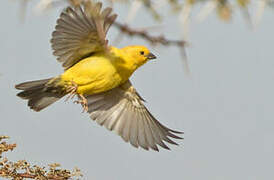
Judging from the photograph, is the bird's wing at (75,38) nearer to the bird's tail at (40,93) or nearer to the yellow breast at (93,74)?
the yellow breast at (93,74)

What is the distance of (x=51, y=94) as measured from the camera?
16.7 feet

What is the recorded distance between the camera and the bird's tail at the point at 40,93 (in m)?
4.89

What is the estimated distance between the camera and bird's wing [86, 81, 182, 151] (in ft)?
18.1

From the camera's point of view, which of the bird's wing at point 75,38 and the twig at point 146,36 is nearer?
the twig at point 146,36

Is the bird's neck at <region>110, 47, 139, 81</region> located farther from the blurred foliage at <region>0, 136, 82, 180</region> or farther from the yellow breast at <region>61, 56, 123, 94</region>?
the blurred foliage at <region>0, 136, 82, 180</region>

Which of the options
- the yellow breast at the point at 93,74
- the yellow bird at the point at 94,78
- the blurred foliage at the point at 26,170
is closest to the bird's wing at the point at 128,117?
the yellow bird at the point at 94,78

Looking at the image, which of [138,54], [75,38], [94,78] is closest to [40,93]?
[94,78]

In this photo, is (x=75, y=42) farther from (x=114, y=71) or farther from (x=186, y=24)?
(x=186, y=24)

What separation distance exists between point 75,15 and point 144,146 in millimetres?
2100

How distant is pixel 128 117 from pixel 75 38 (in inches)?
69.0

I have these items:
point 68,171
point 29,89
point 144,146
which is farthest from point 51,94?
point 68,171

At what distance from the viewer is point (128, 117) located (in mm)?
5816

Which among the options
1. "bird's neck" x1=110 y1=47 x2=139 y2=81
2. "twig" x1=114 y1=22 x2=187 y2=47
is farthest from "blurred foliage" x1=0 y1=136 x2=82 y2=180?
"bird's neck" x1=110 y1=47 x2=139 y2=81

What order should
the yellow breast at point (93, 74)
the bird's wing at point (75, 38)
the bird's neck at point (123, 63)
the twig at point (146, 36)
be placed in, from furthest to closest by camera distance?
the bird's neck at point (123, 63), the yellow breast at point (93, 74), the bird's wing at point (75, 38), the twig at point (146, 36)
